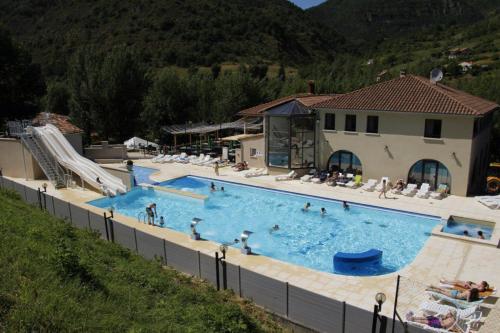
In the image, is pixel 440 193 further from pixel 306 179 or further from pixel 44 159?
pixel 44 159

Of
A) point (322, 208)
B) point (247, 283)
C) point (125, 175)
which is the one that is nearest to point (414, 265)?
point (247, 283)

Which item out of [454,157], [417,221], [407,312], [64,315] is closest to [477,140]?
[454,157]

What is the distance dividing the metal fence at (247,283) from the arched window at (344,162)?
16.1 meters

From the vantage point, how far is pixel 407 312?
10.8 m

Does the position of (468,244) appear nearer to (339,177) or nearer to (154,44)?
(339,177)

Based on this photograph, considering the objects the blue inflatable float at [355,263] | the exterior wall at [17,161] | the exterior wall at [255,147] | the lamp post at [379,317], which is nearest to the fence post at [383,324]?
the lamp post at [379,317]

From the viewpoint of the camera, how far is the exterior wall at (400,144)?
22.5 metres

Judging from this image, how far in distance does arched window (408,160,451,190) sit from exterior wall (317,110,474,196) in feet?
0.94

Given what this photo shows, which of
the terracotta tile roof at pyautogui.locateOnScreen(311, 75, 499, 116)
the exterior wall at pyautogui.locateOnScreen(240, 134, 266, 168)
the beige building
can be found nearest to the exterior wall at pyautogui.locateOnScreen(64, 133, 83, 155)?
the exterior wall at pyautogui.locateOnScreen(240, 134, 266, 168)

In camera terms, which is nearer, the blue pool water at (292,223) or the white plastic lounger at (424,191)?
the blue pool water at (292,223)

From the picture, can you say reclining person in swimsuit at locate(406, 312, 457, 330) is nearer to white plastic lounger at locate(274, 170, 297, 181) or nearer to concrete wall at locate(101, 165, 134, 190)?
white plastic lounger at locate(274, 170, 297, 181)

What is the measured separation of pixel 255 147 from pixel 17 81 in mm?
20590

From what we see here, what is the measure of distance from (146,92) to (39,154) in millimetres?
15906

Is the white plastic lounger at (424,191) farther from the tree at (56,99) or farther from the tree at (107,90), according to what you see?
the tree at (56,99)
